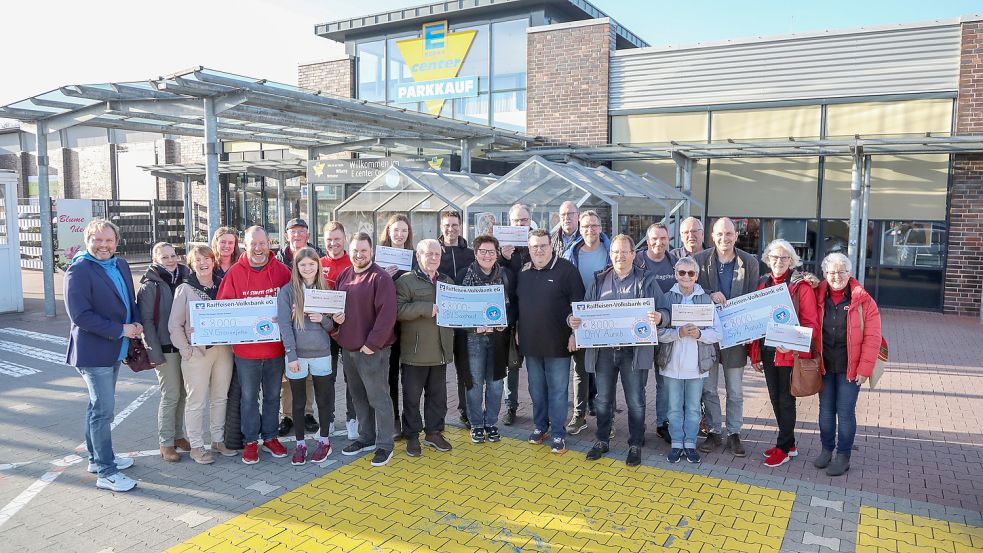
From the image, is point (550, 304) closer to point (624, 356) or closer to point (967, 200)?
point (624, 356)

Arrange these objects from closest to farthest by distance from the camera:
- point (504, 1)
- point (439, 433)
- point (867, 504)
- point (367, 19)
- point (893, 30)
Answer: point (867, 504) → point (439, 433) → point (893, 30) → point (504, 1) → point (367, 19)

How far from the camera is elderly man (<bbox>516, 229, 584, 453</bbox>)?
18.9ft

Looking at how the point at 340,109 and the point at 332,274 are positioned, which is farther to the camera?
the point at 340,109

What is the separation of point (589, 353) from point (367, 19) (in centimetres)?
1746

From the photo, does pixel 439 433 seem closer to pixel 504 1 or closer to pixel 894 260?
pixel 894 260

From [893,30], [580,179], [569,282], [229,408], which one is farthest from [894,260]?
[229,408]

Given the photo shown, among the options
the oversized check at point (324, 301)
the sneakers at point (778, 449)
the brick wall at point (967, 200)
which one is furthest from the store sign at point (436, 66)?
the sneakers at point (778, 449)

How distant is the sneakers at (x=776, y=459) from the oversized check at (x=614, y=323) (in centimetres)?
142

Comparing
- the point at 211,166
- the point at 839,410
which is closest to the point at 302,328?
the point at 839,410

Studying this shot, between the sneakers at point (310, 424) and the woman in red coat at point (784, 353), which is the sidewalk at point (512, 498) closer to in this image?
the woman in red coat at point (784, 353)

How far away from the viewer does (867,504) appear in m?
4.91

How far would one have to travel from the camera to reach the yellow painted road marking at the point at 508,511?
14.2 ft

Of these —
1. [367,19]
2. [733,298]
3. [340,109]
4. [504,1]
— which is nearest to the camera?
[733,298]

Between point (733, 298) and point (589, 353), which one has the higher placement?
point (733, 298)
